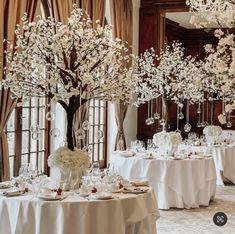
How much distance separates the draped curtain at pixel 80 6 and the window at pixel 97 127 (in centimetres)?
87

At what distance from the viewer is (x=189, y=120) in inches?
627

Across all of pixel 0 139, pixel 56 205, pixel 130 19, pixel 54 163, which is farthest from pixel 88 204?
pixel 130 19

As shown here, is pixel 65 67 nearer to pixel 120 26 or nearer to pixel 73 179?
pixel 73 179

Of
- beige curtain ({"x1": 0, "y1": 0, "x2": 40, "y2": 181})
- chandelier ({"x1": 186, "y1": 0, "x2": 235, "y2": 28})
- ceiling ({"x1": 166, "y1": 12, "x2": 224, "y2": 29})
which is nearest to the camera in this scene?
chandelier ({"x1": 186, "y1": 0, "x2": 235, "y2": 28})

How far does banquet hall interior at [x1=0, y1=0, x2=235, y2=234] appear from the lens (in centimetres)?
455

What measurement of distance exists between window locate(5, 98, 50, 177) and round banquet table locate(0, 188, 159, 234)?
3.40m

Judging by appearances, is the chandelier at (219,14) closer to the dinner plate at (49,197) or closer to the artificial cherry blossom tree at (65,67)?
the artificial cherry blossom tree at (65,67)

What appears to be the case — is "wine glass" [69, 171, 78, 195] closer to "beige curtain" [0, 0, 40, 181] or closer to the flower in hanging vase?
the flower in hanging vase

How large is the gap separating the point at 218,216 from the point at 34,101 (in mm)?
4310

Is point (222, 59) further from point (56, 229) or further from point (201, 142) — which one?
point (201, 142)

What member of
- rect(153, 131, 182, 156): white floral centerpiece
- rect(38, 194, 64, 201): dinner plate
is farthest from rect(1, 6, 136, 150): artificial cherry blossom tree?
rect(153, 131, 182, 156): white floral centerpiece

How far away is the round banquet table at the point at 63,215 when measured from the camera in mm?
4520

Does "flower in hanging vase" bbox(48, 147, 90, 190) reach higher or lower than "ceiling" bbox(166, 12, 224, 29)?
lower

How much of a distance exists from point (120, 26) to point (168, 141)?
12.5 feet
